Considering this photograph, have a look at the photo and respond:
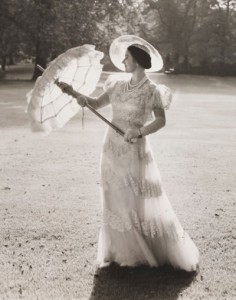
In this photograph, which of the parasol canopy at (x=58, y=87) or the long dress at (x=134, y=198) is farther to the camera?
the long dress at (x=134, y=198)

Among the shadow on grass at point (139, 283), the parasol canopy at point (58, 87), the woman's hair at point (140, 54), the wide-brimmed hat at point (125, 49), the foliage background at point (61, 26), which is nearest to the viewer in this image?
the parasol canopy at point (58, 87)

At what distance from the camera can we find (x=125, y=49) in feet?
16.6

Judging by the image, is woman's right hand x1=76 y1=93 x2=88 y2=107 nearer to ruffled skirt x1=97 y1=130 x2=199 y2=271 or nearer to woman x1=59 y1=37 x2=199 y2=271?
woman x1=59 y1=37 x2=199 y2=271

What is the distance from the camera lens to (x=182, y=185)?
9.35m

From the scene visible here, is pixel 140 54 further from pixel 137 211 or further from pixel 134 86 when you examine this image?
pixel 137 211

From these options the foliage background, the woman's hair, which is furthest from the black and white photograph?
the foliage background

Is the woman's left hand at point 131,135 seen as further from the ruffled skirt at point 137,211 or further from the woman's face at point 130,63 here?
the woman's face at point 130,63

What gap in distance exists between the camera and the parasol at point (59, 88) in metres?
4.54

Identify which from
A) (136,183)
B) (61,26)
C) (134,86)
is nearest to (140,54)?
(134,86)

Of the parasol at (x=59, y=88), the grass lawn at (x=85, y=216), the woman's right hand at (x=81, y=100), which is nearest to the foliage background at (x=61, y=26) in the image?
the grass lawn at (x=85, y=216)

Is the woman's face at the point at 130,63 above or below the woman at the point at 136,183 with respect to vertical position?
above

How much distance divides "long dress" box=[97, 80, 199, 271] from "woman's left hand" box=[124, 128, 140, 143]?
0.23m

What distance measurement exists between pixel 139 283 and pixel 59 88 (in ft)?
7.01

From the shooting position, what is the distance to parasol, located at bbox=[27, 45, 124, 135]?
4543mm
